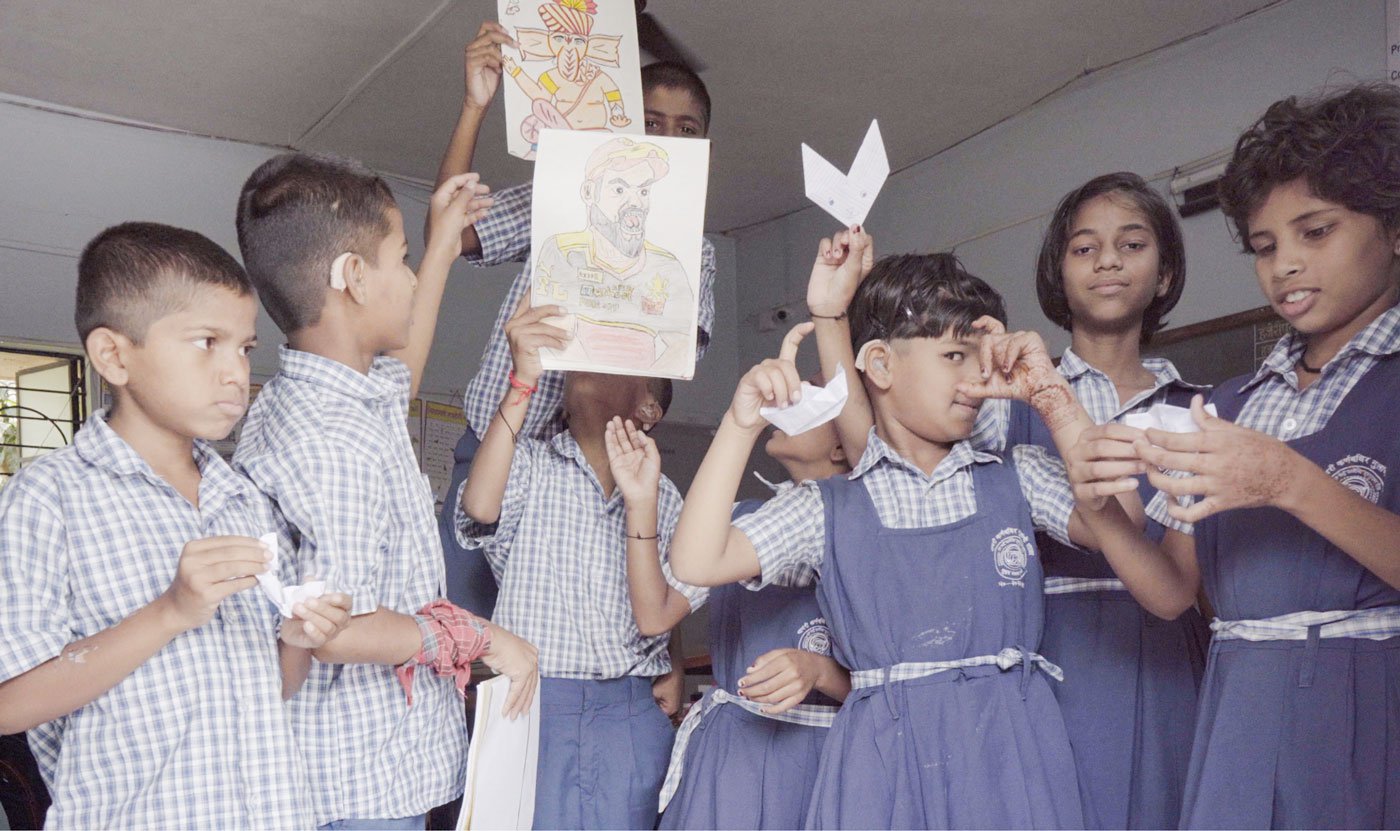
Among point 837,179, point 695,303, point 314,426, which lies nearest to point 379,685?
point 314,426

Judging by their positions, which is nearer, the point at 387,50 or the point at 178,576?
the point at 178,576

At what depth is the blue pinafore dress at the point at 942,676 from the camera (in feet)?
5.44

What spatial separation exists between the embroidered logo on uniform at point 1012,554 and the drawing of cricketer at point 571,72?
1101 mm

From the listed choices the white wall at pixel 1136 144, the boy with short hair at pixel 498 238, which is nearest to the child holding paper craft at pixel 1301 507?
the boy with short hair at pixel 498 238

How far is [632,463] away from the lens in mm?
1997

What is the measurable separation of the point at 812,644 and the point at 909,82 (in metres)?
3.12

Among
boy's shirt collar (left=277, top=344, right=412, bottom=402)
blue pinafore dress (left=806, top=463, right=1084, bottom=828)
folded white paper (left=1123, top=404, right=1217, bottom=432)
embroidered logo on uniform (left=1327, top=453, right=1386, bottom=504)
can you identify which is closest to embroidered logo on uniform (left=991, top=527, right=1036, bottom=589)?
blue pinafore dress (left=806, top=463, right=1084, bottom=828)

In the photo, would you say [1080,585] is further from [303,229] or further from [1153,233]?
[303,229]

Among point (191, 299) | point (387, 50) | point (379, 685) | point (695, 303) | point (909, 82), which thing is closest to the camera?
point (191, 299)

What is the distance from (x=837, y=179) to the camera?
1.84 metres

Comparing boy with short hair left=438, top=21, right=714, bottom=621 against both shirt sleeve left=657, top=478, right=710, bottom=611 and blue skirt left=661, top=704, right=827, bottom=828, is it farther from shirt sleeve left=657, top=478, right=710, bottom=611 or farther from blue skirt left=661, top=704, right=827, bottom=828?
blue skirt left=661, top=704, right=827, bottom=828

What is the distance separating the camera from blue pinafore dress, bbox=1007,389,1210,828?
183 cm

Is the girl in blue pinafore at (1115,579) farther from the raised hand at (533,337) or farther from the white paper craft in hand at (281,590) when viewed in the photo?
the white paper craft in hand at (281,590)

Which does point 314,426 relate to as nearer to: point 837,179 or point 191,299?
point 191,299
